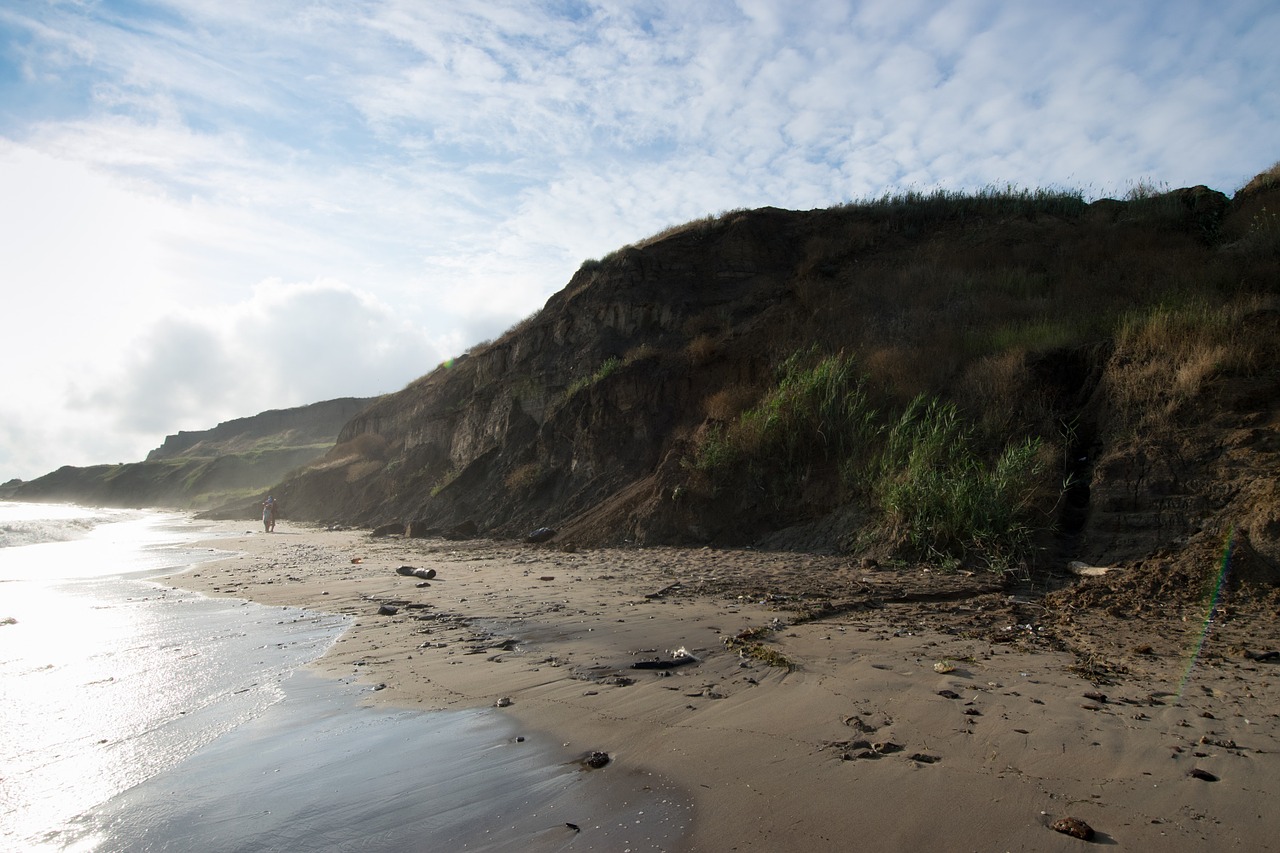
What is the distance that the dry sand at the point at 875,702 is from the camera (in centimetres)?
253

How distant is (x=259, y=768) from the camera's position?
3.30 m

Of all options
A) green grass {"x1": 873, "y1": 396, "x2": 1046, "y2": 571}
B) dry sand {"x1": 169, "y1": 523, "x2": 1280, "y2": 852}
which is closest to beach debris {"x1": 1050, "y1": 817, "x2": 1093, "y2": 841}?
dry sand {"x1": 169, "y1": 523, "x2": 1280, "y2": 852}

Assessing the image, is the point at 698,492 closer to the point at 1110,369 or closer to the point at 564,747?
the point at 1110,369

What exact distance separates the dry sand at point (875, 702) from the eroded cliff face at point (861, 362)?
2.56m

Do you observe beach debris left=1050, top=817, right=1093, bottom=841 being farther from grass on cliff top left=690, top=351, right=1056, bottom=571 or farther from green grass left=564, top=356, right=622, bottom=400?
green grass left=564, top=356, right=622, bottom=400

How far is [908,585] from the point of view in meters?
7.17

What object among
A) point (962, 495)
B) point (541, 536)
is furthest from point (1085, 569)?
point (541, 536)

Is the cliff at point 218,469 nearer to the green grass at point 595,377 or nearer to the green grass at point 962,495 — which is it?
the green grass at point 595,377

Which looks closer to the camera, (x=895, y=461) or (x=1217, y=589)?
(x=1217, y=589)

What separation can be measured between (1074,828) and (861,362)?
10681 mm

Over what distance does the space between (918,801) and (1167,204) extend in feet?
61.5

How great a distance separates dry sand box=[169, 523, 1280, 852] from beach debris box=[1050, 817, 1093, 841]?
0.03m

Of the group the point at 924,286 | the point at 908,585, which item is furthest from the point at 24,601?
the point at 924,286

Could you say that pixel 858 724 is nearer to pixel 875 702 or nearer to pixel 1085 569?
pixel 875 702
